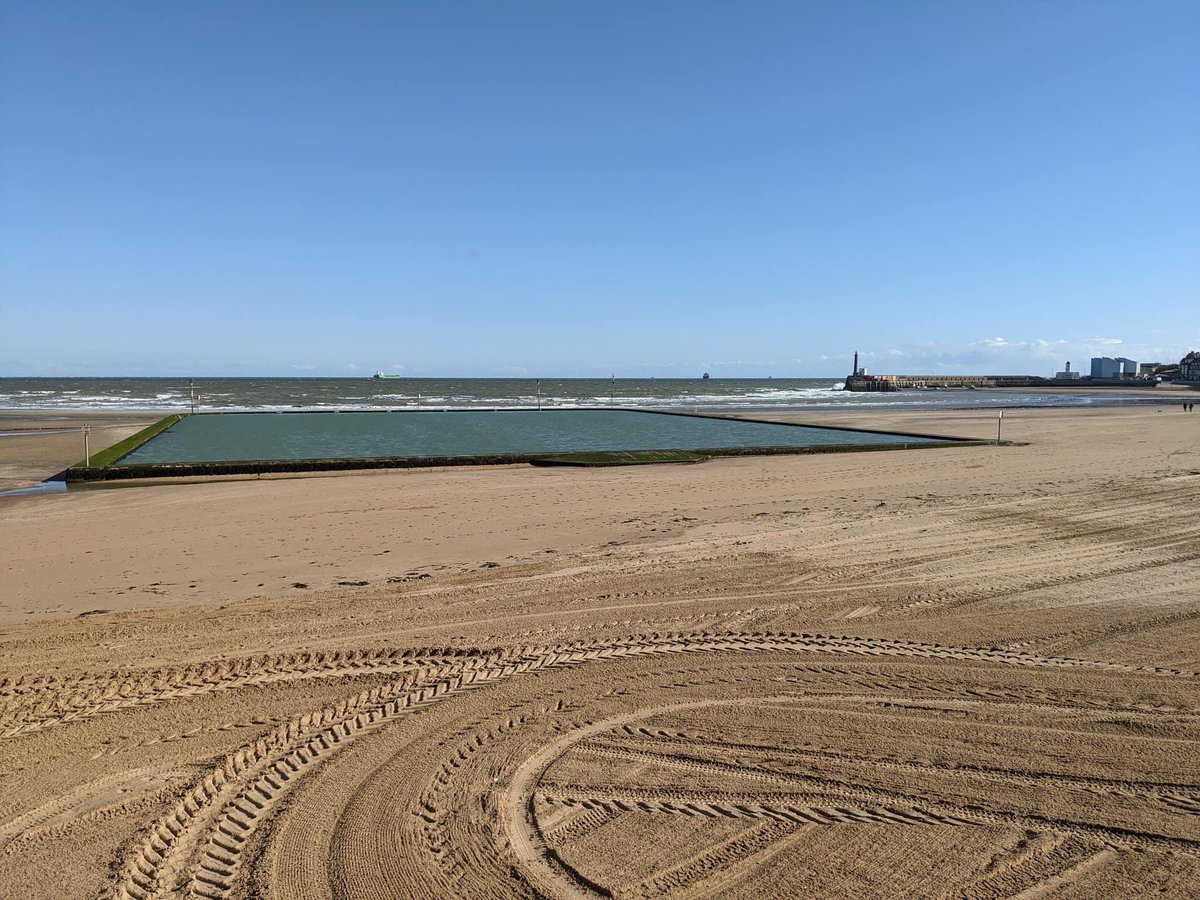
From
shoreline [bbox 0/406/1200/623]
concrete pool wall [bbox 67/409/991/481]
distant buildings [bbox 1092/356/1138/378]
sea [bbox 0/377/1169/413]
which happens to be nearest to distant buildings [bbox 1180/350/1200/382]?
distant buildings [bbox 1092/356/1138/378]

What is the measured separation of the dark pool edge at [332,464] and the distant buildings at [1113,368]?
411 ft

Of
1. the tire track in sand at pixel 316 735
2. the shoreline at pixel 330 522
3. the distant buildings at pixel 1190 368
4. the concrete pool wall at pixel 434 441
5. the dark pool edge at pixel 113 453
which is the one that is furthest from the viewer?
the distant buildings at pixel 1190 368

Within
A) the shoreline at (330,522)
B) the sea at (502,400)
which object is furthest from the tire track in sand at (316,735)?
the sea at (502,400)

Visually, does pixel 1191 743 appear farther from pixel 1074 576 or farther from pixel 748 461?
pixel 748 461

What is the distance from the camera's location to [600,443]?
27594mm

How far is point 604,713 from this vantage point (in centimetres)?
523

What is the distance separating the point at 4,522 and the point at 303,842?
1163 cm

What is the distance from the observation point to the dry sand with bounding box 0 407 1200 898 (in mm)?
3672

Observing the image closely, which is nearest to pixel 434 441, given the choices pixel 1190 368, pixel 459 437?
pixel 459 437

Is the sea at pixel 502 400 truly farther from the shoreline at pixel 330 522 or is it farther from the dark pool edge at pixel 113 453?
the shoreline at pixel 330 522

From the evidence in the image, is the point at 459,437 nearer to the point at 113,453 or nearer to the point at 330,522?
the point at 113,453

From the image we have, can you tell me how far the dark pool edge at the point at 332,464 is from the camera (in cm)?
1698

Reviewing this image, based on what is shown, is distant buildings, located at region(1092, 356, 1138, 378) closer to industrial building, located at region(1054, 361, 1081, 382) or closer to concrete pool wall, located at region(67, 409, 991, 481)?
industrial building, located at region(1054, 361, 1081, 382)

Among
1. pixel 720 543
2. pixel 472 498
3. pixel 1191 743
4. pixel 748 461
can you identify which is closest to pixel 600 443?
pixel 748 461
